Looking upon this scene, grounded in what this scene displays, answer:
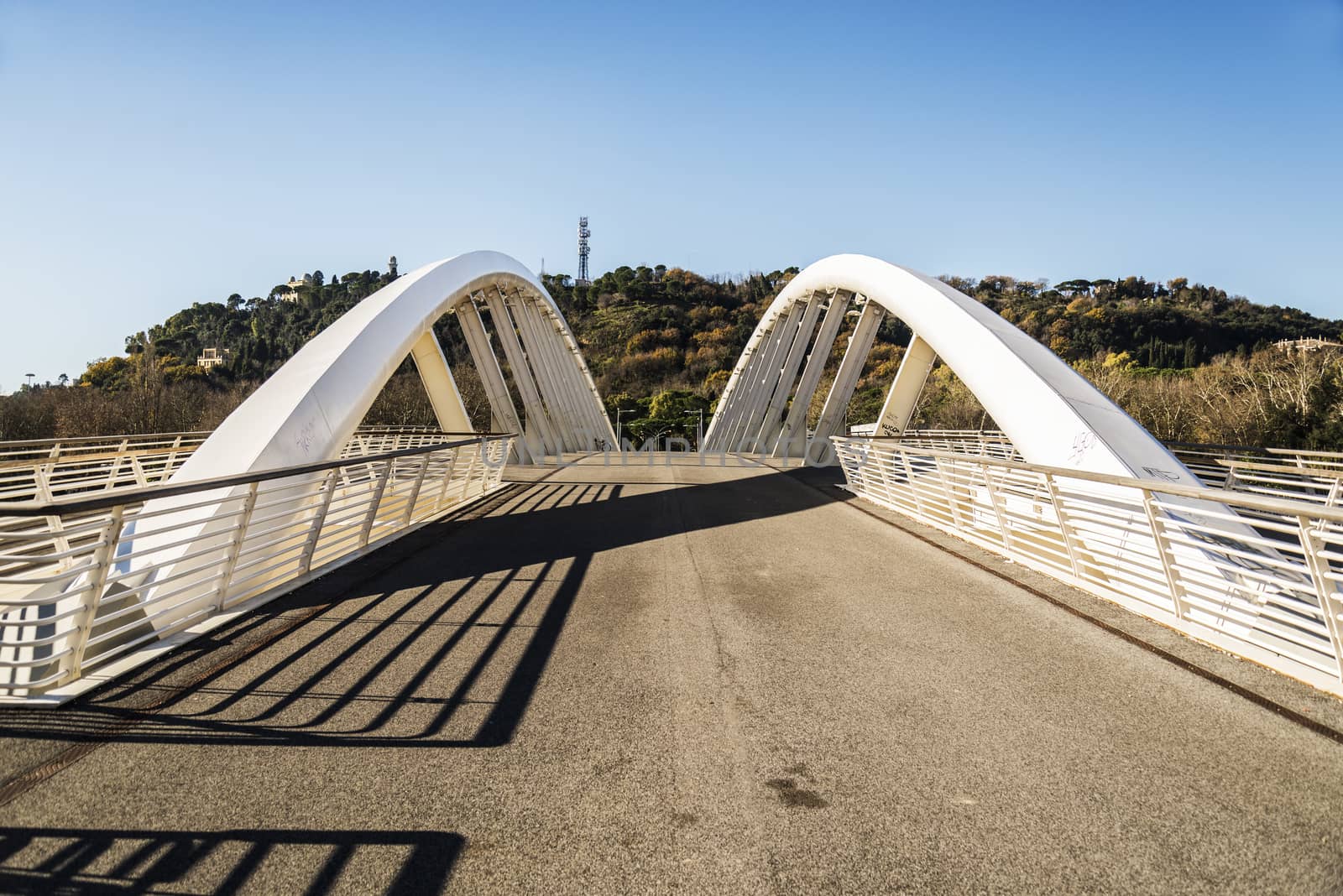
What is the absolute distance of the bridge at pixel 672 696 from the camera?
8.43 ft

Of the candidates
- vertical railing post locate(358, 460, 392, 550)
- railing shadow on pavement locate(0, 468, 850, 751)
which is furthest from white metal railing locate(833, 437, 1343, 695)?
vertical railing post locate(358, 460, 392, 550)

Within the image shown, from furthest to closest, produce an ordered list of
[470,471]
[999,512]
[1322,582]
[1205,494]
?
1. [470,471]
2. [999,512]
3. [1205,494]
4. [1322,582]

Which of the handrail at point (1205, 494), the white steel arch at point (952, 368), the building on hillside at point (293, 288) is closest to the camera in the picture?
the handrail at point (1205, 494)

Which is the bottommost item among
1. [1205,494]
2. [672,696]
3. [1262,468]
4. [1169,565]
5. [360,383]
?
[672,696]

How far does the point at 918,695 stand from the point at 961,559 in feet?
14.2

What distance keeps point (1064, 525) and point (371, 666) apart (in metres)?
5.84

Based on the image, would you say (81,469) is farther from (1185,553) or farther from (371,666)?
(1185,553)

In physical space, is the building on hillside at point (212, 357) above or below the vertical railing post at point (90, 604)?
above

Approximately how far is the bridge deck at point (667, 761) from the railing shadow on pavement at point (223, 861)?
0.4 inches

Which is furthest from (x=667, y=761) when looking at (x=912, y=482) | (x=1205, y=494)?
(x=912, y=482)

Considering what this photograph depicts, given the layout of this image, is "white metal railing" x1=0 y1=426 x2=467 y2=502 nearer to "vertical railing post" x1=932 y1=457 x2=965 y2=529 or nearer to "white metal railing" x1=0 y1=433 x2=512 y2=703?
"white metal railing" x1=0 y1=433 x2=512 y2=703

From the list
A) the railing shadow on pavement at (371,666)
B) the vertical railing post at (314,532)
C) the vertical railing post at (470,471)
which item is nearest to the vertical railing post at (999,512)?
the railing shadow on pavement at (371,666)

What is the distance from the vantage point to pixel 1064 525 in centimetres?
687

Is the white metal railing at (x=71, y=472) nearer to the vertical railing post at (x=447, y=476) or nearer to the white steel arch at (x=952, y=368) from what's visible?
the vertical railing post at (x=447, y=476)
